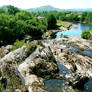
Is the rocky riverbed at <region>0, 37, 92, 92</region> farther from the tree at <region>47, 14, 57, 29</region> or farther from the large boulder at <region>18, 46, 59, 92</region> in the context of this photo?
the tree at <region>47, 14, 57, 29</region>

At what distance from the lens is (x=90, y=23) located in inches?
4916

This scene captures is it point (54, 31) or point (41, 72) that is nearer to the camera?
point (41, 72)

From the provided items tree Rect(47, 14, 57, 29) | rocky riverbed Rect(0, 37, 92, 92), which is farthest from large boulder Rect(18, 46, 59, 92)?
tree Rect(47, 14, 57, 29)

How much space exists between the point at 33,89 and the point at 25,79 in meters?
4.19

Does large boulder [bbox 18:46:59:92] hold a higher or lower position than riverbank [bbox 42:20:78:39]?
higher

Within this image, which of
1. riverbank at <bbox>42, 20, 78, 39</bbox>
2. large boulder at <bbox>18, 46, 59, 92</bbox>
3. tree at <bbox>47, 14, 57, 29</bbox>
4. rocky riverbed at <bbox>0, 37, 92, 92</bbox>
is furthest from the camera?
tree at <bbox>47, 14, 57, 29</bbox>

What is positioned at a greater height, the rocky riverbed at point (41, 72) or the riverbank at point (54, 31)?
the rocky riverbed at point (41, 72)

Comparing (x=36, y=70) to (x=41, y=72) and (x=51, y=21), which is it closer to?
(x=41, y=72)

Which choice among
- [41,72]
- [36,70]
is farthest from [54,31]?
[41,72]

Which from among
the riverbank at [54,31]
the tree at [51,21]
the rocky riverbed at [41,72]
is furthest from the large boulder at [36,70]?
the tree at [51,21]

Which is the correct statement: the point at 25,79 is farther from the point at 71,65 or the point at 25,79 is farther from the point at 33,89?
the point at 71,65

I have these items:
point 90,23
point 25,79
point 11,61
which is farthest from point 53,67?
point 90,23

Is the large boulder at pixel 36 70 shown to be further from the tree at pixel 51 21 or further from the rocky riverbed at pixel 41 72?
the tree at pixel 51 21

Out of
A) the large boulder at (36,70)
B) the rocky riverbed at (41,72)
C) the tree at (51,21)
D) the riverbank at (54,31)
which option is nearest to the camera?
the rocky riverbed at (41,72)
